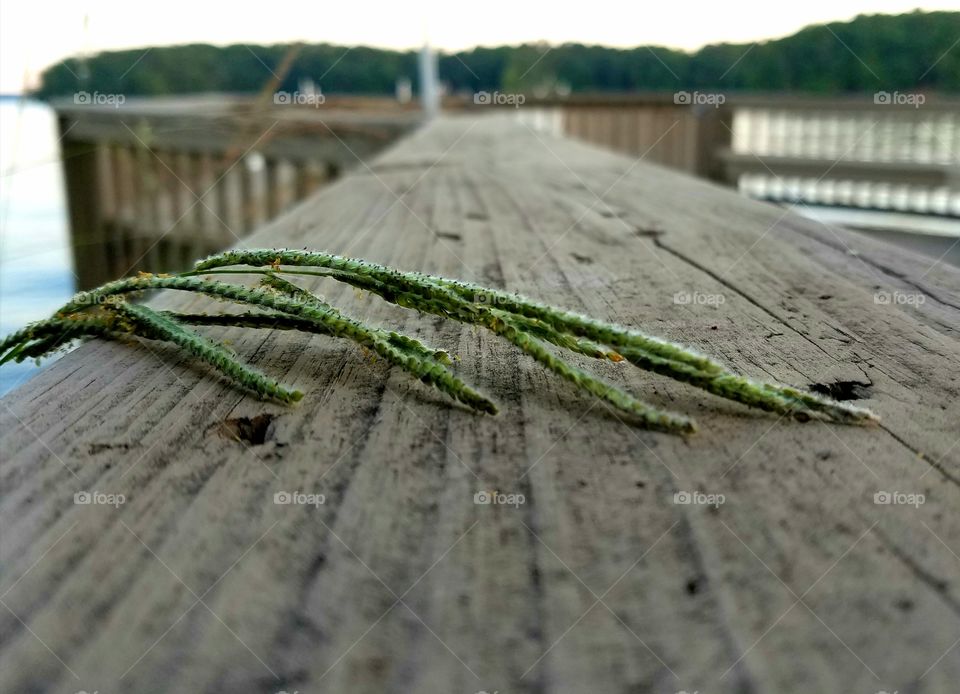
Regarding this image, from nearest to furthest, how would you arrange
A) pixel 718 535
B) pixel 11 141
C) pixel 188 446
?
pixel 718 535
pixel 188 446
pixel 11 141

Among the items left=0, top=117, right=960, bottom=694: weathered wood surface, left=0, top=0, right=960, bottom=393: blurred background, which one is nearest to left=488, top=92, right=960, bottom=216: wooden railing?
left=0, top=0, right=960, bottom=393: blurred background

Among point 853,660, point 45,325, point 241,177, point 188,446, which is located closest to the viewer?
point 853,660

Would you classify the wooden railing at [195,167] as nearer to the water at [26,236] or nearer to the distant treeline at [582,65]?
the distant treeline at [582,65]

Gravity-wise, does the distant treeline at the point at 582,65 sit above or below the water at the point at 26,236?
above

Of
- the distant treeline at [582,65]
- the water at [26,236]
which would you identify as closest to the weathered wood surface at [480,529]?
the water at [26,236]

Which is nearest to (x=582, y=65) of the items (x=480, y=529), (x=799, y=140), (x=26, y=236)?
(x=799, y=140)

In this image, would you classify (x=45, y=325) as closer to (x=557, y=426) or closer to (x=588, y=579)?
(x=557, y=426)

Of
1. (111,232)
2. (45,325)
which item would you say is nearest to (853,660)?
(45,325)
